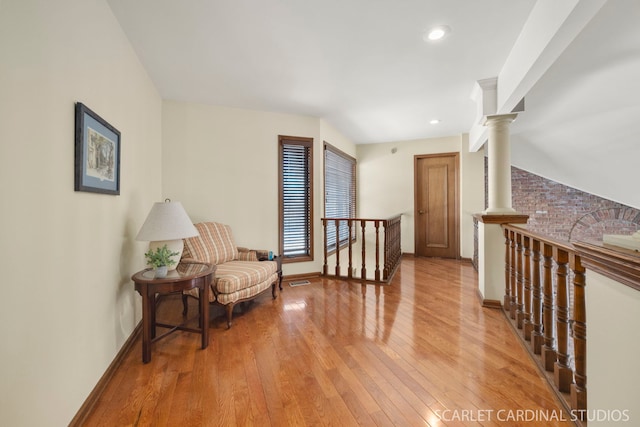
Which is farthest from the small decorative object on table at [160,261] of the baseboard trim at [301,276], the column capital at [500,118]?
the column capital at [500,118]

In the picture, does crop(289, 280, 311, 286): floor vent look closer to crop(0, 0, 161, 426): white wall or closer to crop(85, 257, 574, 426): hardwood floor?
crop(85, 257, 574, 426): hardwood floor

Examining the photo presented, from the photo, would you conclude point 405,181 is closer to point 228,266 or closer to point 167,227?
point 228,266

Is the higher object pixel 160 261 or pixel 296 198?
pixel 296 198

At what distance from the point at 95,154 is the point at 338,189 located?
3950 mm

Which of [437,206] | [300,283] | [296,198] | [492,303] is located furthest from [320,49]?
[437,206]

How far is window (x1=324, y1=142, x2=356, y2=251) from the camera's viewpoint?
466 centimetres

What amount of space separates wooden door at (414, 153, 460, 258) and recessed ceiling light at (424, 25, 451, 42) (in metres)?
3.52

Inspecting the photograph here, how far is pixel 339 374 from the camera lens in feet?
5.74

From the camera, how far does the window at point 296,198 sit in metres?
3.90

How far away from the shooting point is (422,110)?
3785 millimetres

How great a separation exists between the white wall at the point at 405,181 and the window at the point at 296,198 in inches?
90.2

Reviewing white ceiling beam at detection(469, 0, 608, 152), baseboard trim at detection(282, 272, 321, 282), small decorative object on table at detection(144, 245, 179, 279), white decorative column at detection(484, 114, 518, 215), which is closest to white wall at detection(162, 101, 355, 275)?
baseboard trim at detection(282, 272, 321, 282)

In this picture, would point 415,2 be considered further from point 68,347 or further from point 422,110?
point 68,347

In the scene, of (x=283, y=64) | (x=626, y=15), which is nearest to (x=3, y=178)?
(x=283, y=64)
